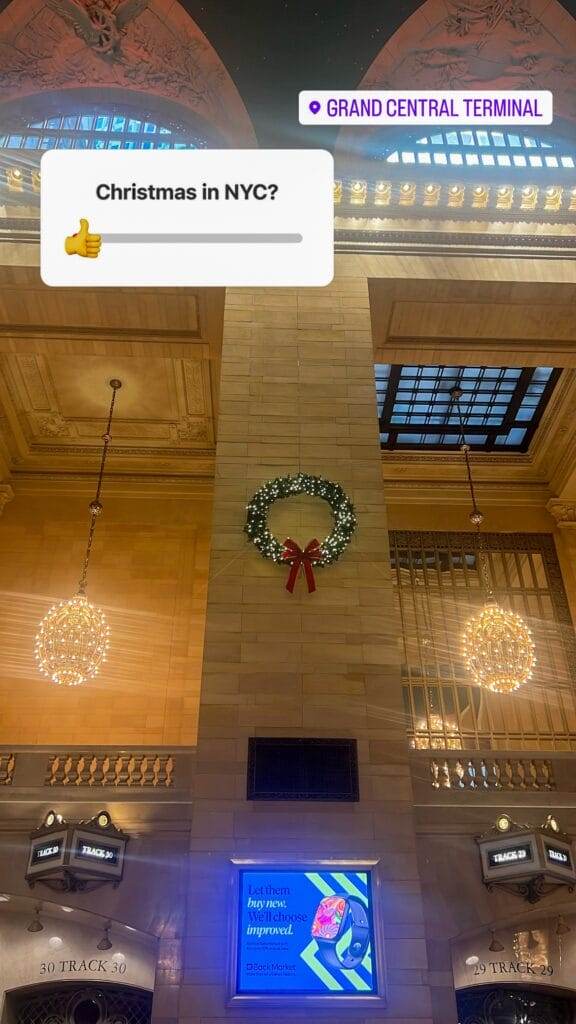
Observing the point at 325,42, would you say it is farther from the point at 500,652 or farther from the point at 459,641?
the point at 459,641

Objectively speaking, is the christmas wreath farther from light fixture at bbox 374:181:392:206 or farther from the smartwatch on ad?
light fixture at bbox 374:181:392:206

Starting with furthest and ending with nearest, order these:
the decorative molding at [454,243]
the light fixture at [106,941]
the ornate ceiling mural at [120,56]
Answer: the ornate ceiling mural at [120,56] → the decorative molding at [454,243] → the light fixture at [106,941]

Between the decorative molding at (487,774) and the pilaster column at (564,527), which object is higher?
the pilaster column at (564,527)

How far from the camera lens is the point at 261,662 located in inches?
264

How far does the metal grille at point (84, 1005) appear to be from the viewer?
7836 mm

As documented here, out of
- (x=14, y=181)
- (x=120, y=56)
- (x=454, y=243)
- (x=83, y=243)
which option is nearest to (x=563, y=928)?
(x=83, y=243)

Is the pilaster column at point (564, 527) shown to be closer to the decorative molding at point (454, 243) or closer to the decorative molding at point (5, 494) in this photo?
the decorative molding at point (454, 243)

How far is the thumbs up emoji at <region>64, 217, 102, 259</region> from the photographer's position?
3.61 metres

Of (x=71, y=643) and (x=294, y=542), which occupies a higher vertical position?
(x=294, y=542)

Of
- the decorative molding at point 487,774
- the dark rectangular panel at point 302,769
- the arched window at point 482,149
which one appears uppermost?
the arched window at point 482,149

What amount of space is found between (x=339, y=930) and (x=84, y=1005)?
14.3 feet

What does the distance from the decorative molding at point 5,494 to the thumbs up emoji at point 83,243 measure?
1049 cm

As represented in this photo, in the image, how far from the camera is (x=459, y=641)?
12.1 meters

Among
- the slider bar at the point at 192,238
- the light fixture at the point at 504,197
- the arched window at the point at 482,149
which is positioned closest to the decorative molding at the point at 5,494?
the arched window at the point at 482,149
